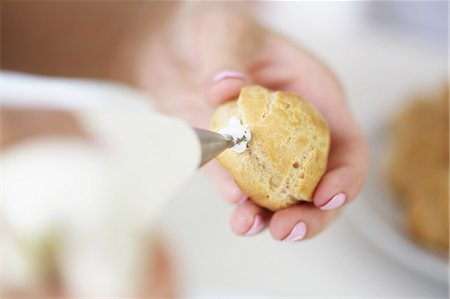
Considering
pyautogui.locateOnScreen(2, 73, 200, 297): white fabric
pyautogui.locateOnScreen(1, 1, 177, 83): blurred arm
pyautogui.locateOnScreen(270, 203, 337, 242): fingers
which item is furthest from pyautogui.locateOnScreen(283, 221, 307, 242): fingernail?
pyautogui.locateOnScreen(1, 1, 177, 83): blurred arm

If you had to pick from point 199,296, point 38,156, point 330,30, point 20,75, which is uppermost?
point 330,30

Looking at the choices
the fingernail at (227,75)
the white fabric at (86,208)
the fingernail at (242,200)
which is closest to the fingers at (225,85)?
the fingernail at (227,75)

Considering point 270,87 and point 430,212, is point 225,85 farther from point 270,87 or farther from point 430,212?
point 430,212

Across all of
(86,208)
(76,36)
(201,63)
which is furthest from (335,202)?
(76,36)

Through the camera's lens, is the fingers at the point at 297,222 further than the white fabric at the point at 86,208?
No

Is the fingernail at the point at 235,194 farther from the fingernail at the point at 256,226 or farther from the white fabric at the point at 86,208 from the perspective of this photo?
the white fabric at the point at 86,208

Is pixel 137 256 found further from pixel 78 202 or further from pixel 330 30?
pixel 330 30

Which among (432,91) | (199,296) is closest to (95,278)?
(199,296)
